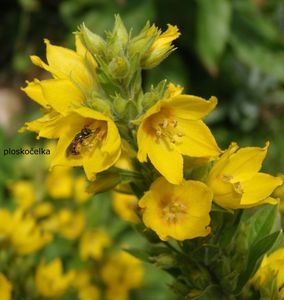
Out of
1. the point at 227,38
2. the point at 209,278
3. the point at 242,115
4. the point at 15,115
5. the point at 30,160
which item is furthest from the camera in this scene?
the point at 15,115

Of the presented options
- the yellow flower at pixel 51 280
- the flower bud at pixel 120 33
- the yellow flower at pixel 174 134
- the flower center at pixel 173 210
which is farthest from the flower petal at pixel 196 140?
the yellow flower at pixel 51 280

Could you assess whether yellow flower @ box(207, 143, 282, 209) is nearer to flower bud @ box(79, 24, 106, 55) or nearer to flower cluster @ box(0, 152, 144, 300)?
flower bud @ box(79, 24, 106, 55)

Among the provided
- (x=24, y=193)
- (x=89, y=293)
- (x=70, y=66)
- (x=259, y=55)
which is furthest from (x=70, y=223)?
(x=259, y=55)

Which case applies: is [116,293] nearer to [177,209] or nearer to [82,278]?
[82,278]

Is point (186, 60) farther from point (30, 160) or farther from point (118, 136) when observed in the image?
point (118, 136)

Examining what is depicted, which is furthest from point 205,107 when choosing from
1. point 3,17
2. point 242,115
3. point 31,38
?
point 3,17

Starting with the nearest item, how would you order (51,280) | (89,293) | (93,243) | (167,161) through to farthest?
(167,161) → (51,280) → (89,293) → (93,243)

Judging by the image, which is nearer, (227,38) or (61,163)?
(61,163)
